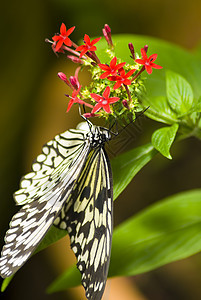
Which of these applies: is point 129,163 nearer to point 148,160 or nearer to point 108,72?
point 148,160

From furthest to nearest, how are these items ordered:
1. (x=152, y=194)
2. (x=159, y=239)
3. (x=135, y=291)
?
(x=152, y=194) → (x=135, y=291) → (x=159, y=239)

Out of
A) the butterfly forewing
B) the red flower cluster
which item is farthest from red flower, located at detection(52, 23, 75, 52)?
the butterfly forewing

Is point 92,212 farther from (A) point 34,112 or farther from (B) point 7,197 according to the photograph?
(A) point 34,112

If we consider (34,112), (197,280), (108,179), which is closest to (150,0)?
(34,112)

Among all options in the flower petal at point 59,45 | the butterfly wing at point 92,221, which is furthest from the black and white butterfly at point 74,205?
the flower petal at point 59,45

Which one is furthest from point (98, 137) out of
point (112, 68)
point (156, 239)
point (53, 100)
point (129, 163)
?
point (53, 100)

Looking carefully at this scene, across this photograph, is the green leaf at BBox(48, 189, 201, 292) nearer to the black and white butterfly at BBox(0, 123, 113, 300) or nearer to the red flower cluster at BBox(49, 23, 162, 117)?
the black and white butterfly at BBox(0, 123, 113, 300)

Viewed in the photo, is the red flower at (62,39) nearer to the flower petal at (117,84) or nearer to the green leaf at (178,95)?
the flower petal at (117,84)

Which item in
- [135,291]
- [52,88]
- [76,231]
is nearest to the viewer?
[76,231]
